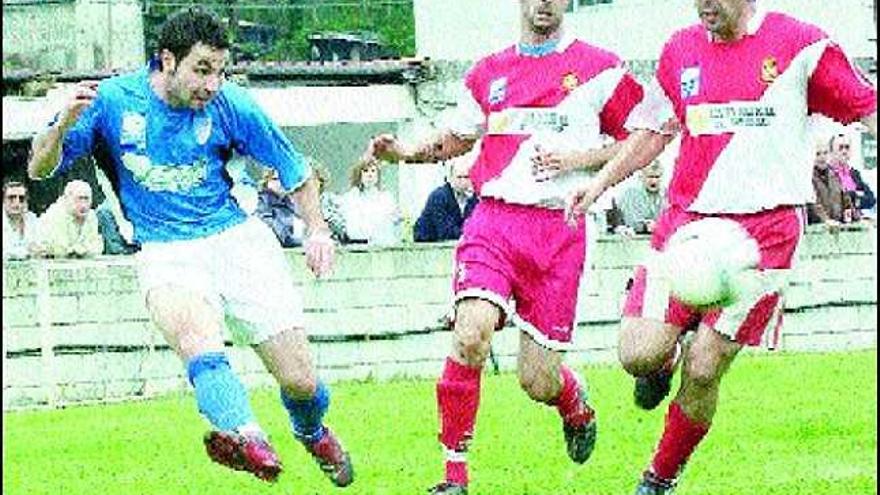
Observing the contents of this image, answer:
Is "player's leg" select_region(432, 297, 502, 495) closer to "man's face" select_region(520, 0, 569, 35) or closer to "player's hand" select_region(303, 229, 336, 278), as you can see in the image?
"player's hand" select_region(303, 229, 336, 278)

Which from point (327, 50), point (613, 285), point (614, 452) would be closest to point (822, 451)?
point (614, 452)

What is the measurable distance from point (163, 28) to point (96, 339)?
29.2 ft

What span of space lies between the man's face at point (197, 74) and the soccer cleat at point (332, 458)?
6.23ft

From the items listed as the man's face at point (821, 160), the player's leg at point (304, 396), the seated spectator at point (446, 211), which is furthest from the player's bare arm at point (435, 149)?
the man's face at point (821, 160)

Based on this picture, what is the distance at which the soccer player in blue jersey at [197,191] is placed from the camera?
34.4ft

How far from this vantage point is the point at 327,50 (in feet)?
111

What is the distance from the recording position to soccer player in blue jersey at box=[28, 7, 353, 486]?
1050 cm

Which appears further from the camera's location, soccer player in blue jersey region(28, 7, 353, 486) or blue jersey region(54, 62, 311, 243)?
blue jersey region(54, 62, 311, 243)

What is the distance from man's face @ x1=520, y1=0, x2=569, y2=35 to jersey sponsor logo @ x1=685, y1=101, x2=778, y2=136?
4.53ft

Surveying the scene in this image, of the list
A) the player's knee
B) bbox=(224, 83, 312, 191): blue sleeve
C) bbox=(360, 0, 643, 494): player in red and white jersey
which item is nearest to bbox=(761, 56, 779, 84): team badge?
bbox=(360, 0, 643, 494): player in red and white jersey

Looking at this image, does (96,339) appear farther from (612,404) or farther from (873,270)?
(873,270)

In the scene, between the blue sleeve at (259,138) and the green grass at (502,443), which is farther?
the green grass at (502,443)

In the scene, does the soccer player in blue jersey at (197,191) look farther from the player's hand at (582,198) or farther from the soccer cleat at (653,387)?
the soccer cleat at (653,387)

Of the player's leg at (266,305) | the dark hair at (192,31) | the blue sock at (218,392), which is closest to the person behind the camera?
the blue sock at (218,392)
